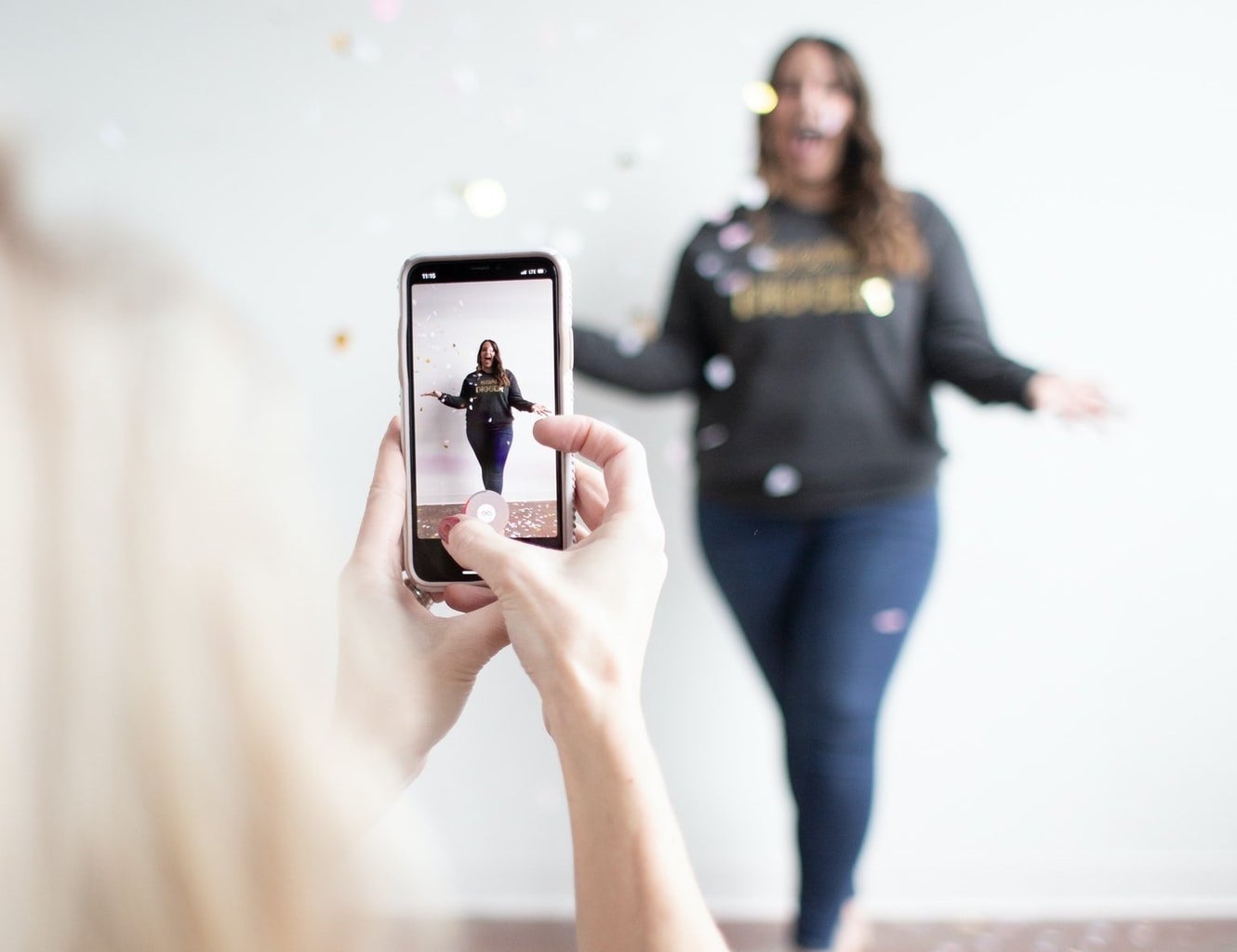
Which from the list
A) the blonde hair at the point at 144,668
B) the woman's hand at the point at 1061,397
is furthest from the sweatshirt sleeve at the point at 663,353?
the blonde hair at the point at 144,668

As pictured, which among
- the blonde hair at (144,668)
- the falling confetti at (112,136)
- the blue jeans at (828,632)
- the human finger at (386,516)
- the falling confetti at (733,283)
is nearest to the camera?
the blonde hair at (144,668)

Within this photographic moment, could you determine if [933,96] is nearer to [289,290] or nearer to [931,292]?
[931,292]

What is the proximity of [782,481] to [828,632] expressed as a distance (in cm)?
22

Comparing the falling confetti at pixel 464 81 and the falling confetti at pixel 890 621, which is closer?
the falling confetti at pixel 890 621

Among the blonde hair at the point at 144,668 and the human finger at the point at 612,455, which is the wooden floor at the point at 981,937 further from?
the blonde hair at the point at 144,668

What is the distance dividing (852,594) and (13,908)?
1.11 metres

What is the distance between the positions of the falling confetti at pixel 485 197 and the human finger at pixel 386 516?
2.55ft

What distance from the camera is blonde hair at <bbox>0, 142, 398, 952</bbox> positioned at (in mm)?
253

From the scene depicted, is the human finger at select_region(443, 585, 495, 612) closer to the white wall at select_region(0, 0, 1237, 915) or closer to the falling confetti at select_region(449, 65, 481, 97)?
the white wall at select_region(0, 0, 1237, 915)

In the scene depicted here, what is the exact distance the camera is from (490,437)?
2.43 ft

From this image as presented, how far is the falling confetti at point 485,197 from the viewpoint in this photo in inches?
56.5

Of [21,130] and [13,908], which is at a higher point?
[21,130]

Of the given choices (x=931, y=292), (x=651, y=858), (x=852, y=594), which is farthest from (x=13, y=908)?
(x=931, y=292)

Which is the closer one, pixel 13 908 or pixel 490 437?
pixel 13 908
